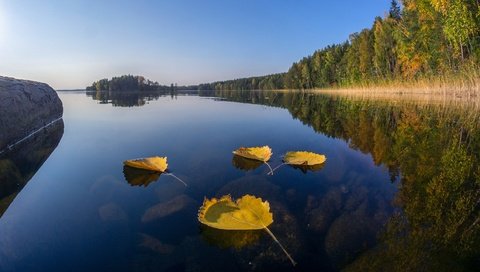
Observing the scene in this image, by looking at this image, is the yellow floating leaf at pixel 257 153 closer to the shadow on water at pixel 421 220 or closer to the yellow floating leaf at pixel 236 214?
the shadow on water at pixel 421 220

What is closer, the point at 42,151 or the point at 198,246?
the point at 198,246

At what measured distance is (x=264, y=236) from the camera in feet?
12.5

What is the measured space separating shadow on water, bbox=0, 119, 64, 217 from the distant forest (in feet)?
93.5

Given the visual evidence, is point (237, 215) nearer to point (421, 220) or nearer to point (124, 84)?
point (421, 220)

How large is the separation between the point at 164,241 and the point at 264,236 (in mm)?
1205

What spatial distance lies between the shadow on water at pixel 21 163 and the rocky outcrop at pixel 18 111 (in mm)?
385

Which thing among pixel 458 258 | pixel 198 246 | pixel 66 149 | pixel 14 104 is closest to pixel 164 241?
pixel 198 246

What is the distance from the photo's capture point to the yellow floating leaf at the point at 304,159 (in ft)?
24.6

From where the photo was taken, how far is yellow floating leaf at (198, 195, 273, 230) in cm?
402

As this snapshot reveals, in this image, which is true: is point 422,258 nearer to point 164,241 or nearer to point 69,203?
point 164,241

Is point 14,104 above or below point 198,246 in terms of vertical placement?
above

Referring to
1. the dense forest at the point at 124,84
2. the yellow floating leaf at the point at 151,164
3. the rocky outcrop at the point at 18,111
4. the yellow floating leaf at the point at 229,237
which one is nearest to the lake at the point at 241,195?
the yellow floating leaf at the point at 229,237

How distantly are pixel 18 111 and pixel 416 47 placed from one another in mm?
48103

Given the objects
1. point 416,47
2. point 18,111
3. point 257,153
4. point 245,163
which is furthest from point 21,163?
point 416,47
